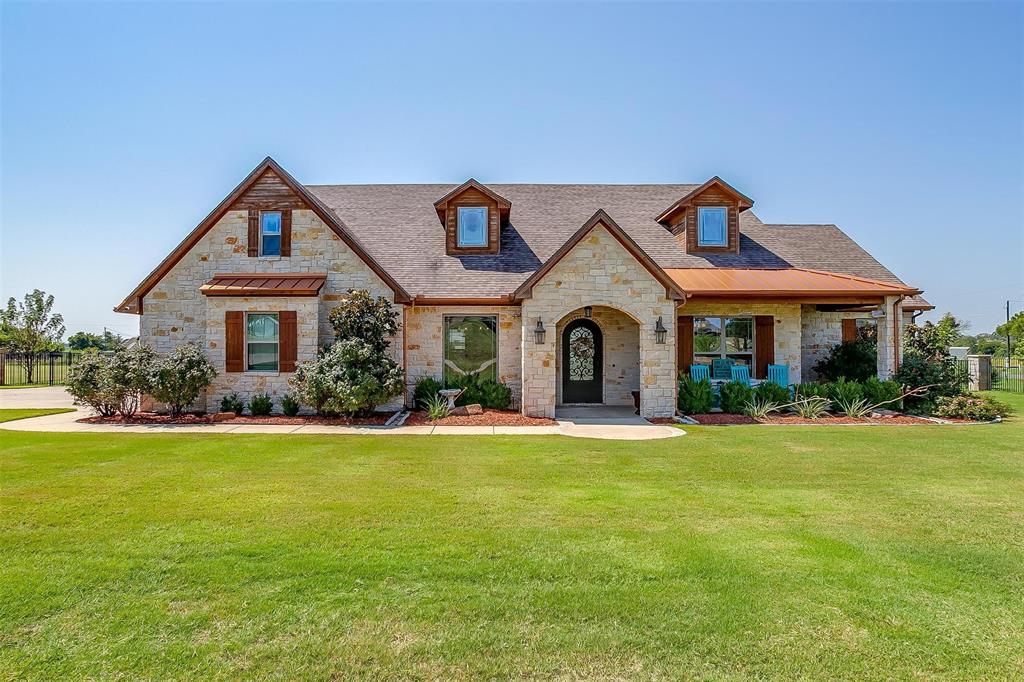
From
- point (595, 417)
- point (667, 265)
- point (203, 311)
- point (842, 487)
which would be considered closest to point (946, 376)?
point (667, 265)

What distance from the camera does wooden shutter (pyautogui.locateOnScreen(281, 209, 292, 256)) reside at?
50.0 feet

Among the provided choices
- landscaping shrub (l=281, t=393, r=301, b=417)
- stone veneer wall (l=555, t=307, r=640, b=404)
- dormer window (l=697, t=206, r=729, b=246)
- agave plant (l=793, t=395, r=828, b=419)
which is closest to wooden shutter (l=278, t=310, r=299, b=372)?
landscaping shrub (l=281, t=393, r=301, b=417)

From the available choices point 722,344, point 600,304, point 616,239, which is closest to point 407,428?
point 600,304

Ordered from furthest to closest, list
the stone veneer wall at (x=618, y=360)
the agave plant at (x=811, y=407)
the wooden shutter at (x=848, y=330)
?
1. the wooden shutter at (x=848, y=330)
2. the stone veneer wall at (x=618, y=360)
3. the agave plant at (x=811, y=407)

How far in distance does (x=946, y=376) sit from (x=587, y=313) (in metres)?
10.0

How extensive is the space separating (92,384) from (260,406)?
13.3 feet

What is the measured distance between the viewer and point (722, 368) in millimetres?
16484

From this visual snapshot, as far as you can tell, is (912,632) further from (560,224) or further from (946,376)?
(560,224)

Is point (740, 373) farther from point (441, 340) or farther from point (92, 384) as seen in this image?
point (92, 384)

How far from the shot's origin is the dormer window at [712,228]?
18297mm

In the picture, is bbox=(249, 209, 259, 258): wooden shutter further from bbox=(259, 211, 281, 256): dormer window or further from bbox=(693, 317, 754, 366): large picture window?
bbox=(693, 317, 754, 366): large picture window

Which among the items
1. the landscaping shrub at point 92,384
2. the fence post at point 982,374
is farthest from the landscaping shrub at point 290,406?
the fence post at point 982,374

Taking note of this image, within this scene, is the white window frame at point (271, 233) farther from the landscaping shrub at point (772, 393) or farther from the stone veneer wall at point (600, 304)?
the landscaping shrub at point (772, 393)

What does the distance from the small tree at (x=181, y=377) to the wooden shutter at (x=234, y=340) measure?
1.60 feet
